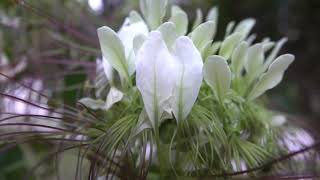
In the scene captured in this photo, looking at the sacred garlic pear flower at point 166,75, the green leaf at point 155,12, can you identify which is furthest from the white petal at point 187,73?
the green leaf at point 155,12

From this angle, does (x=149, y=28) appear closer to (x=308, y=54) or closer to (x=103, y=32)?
(x=103, y=32)

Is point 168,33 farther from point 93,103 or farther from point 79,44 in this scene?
point 79,44

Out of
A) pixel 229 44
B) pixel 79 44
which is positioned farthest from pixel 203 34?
pixel 79 44

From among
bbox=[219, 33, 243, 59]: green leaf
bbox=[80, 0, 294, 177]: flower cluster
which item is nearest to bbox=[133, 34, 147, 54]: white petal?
bbox=[80, 0, 294, 177]: flower cluster

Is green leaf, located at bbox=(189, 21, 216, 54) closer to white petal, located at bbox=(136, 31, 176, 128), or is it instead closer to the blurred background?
white petal, located at bbox=(136, 31, 176, 128)

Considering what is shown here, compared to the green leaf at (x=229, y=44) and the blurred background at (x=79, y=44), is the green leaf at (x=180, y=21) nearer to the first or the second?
the green leaf at (x=229, y=44)
